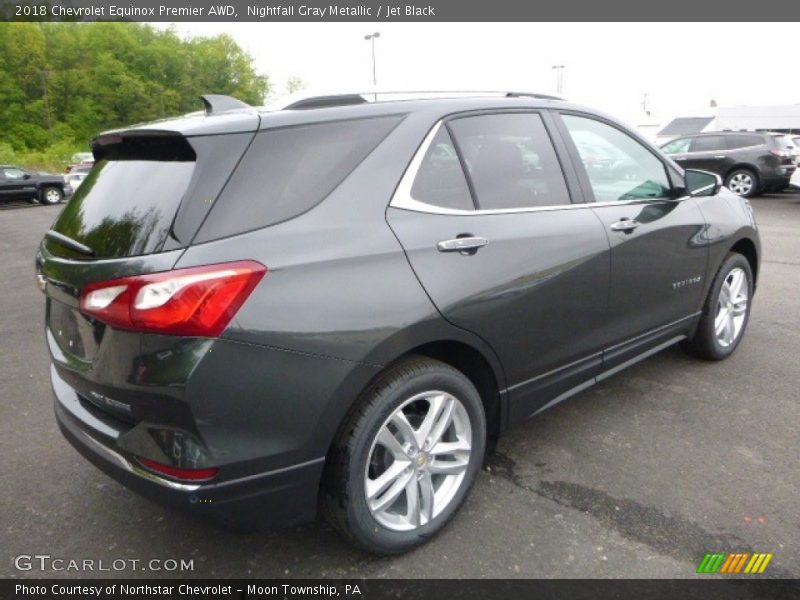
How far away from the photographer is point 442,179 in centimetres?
240

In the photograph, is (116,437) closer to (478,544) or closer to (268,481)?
(268,481)

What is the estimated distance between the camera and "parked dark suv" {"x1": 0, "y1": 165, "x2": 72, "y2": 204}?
22531 millimetres

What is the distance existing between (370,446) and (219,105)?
4.85 feet

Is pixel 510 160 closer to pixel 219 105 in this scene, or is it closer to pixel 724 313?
pixel 219 105

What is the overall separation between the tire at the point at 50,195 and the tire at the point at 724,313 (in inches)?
989

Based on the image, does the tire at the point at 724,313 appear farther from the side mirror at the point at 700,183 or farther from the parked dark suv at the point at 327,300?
the parked dark suv at the point at 327,300

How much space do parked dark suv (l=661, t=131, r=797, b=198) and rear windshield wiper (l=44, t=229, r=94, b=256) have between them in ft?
48.7

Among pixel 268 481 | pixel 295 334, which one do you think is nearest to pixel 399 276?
pixel 295 334

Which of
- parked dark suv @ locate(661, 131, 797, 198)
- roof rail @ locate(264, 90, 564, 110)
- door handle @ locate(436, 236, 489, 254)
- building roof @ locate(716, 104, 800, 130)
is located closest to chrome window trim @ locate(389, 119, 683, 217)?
door handle @ locate(436, 236, 489, 254)

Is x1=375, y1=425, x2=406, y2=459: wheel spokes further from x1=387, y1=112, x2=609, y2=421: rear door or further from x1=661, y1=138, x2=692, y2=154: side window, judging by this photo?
x1=661, y1=138, x2=692, y2=154: side window

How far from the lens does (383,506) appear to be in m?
2.23

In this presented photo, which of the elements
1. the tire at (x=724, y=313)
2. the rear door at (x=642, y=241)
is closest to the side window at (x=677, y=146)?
the tire at (x=724, y=313)

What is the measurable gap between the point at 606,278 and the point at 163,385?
2.08 metres

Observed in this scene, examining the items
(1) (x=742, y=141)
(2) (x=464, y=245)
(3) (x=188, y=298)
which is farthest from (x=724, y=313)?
(1) (x=742, y=141)
